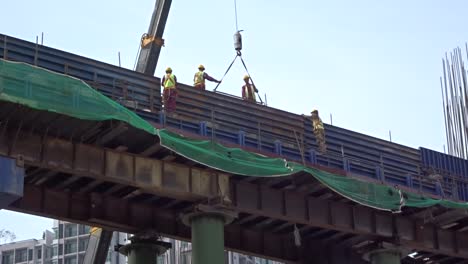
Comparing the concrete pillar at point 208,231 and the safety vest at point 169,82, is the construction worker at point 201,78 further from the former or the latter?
the concrete pillar at point 208,231

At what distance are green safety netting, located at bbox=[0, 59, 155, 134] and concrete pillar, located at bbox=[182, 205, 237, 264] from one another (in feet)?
12.1

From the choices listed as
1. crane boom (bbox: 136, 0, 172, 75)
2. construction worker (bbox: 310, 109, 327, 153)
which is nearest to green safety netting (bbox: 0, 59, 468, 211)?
construction worker (bbox: 310, 109, 327, 153)

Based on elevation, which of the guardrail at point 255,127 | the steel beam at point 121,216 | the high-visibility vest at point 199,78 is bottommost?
the steel beam at point 121,216

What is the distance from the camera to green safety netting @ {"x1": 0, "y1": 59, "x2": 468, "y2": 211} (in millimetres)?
21578

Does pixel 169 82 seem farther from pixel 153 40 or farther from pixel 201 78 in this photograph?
pixel 153 40

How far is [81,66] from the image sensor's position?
2612 centimetres

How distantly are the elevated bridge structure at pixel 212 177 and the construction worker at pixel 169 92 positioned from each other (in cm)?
34

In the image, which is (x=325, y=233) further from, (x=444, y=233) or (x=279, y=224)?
(x=444, y=233)

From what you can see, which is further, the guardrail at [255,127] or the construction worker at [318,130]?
the construction worker at [318,130]

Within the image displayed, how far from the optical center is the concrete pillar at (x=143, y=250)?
90.2 feet

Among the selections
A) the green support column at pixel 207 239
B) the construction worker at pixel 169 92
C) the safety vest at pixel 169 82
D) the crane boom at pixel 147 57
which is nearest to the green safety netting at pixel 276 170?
the green support column at pixel 207 239

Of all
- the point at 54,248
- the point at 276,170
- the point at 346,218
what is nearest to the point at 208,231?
the point at 276,170

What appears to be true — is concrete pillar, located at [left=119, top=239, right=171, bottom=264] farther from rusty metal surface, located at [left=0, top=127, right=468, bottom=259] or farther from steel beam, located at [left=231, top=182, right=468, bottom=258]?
steel beam, located at [left=231, top=182, right=468, bottom=258]

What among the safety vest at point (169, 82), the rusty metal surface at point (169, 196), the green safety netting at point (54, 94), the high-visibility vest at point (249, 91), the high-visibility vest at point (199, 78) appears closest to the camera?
the green safety netting at point (54, 94)
